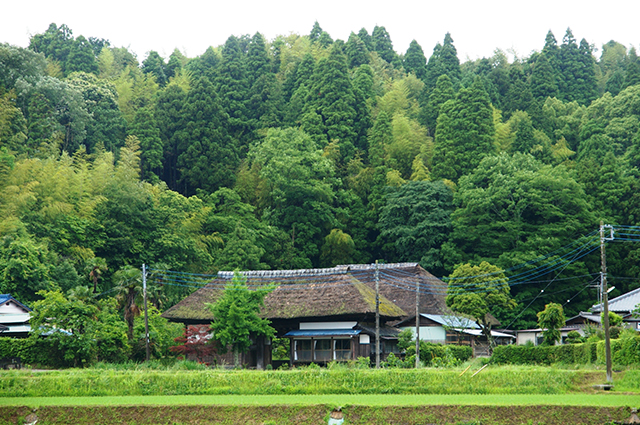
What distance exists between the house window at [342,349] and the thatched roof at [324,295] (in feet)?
4.31

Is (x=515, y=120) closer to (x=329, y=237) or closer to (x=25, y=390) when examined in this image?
(x=329, y=237)

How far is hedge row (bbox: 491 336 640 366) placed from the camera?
2330 cm

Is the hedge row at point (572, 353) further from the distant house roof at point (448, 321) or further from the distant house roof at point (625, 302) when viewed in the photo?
the distant house roof at point (625, 302)

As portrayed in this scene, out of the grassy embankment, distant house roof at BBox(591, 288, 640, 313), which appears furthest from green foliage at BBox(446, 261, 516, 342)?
the grassy embankment

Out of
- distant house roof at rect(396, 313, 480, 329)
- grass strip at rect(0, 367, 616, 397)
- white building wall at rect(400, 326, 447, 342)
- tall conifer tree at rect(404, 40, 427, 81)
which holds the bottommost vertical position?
grass strip at rect(0, 367, 616, 397)

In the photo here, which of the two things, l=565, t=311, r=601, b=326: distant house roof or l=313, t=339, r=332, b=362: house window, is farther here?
l=565, t=311, r=601, b=326: distant house roof

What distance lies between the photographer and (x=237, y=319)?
31.5m

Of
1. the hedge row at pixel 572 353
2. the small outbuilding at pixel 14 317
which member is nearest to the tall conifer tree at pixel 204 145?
the small outbuilding at pixel 14 317

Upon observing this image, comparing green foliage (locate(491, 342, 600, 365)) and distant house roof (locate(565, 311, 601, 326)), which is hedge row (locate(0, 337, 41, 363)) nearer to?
green foliage (locate(491, 342, 600, 365))

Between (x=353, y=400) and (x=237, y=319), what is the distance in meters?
14.6

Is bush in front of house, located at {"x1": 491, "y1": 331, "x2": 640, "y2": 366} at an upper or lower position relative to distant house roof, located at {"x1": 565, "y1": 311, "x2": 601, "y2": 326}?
lower

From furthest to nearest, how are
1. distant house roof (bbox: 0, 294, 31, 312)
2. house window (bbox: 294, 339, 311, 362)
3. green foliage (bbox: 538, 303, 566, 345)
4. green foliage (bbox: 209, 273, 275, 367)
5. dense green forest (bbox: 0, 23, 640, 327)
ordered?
1. dense green forest (bbox: 0, 23, 640, 327)
2. house window (bbox: 294, 339, 311, 362)
3. distant house roof (bbox: 0, 294, 31, 312)
4. green foliage (bbox: 209, 273, 275, 367)
5. green foliage (bbox: 538, 303, 566, 345)

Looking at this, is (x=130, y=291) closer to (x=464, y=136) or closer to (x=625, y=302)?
(x=625, y=302)

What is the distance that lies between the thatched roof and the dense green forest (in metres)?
2.60
